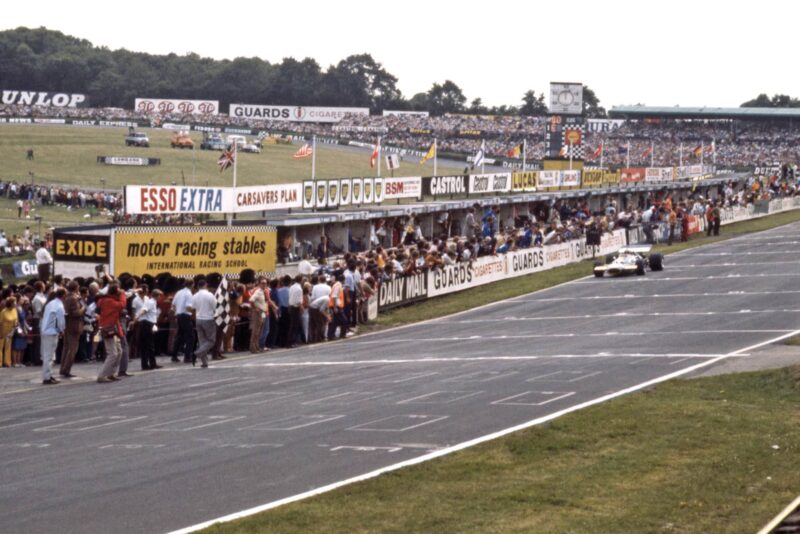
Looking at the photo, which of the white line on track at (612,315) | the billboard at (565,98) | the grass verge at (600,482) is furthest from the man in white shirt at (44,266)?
the billboard at (565,98)

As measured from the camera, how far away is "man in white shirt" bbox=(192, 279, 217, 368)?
22.7 meters

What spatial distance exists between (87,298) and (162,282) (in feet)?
12.4

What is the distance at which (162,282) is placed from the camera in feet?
90.8

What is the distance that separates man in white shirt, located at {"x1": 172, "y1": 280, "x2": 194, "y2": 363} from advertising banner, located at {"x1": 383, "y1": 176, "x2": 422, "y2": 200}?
1152 inches

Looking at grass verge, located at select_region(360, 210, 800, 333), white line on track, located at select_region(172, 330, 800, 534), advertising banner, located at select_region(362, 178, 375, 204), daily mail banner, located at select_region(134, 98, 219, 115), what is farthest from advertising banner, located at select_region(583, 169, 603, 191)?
daily mail banner, located at select_region(134, 98, 219, 115)

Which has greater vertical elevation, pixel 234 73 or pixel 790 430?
pixel 234 73

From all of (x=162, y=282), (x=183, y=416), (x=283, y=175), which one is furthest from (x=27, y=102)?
(x=183, y=416)

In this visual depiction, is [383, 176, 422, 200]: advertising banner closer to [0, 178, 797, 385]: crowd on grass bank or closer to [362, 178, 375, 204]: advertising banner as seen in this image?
[362, 178, 375, 204]: advertising banner

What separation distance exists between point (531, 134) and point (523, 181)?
9184 centimetres

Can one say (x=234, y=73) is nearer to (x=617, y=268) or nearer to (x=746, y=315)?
(x=617, y=268)

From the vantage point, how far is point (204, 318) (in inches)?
910

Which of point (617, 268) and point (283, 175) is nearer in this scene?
point (617, 268)

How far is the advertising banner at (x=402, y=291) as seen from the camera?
3522 cm

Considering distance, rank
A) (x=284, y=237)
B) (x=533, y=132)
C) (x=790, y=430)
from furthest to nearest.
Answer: (x=533, y=132) < (x=284, y=237) < (x=790, y=430)
